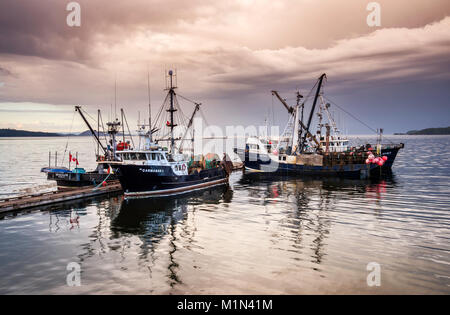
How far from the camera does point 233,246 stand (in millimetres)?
18359

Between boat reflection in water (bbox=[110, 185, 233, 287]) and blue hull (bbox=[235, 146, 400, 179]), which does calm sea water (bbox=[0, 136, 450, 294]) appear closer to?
boat reflection in water (bbox=[110, 185, 233, 287])

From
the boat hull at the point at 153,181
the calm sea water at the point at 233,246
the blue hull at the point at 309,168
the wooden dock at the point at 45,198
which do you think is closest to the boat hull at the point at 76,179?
the wooden dock at the point at 45,198

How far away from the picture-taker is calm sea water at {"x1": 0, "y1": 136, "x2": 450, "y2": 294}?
44.3ft

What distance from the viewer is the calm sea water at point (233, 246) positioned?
13508mm

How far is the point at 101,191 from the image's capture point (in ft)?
122

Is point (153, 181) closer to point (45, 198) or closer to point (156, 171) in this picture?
point (156, 171)

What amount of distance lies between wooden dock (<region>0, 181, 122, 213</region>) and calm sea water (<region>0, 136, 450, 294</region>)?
158 centimetres

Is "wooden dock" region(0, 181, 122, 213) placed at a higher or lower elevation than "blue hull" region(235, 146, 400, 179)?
lower

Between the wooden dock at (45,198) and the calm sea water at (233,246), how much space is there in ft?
5.18

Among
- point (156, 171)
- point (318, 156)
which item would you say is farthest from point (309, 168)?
point (156, 171)

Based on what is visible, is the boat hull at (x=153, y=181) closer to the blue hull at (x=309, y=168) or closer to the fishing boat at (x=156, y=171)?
the fishing boat at (x=156, y=171)

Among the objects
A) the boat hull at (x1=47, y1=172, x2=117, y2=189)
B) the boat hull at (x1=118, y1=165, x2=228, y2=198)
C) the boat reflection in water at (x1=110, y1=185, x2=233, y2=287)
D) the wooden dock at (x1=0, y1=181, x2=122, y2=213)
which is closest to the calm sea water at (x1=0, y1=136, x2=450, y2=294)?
the boat reflection in water at (x1=110, y1=185, x2=233, y2=287)

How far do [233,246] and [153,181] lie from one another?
19735 millimetres
